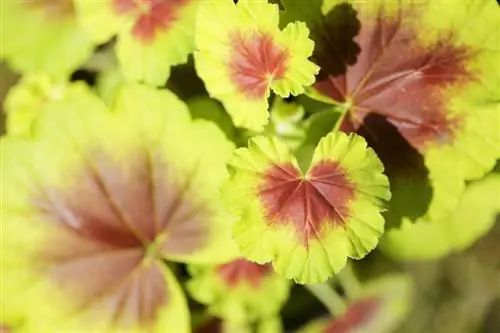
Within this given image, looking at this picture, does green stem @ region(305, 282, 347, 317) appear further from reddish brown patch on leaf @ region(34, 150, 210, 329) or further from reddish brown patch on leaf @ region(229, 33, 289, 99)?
reddish brown patch on leaf @ region(229, 33, 289, 99)

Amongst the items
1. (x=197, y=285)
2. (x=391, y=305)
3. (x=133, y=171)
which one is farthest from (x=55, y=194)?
(x=391, y=305)

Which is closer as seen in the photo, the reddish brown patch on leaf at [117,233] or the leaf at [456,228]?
the reddish brown patch on leaf at [117,233]

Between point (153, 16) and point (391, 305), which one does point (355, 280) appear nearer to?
point (391, 305)

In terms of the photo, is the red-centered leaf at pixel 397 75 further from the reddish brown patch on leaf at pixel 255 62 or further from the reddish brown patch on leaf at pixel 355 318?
the reddish brown patch on leaf at pixel 355 318

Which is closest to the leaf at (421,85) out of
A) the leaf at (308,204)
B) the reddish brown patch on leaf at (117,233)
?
the leaf at (308,204)

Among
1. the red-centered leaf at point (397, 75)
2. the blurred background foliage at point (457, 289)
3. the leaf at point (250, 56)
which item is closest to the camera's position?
the leaf at point (250, 56)

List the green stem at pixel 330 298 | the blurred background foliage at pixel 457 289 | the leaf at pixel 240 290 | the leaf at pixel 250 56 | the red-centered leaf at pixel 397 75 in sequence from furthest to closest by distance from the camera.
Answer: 1. the blurred background foliage at pixel 457 289
2. the green stem at pixel 330 298
3. the leaf at pixel 240 290
4. the red-centered leaf at pixel 397 75
5. the leaf at pixel 250 56

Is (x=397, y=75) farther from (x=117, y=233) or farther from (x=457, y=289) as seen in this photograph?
(x=457, y=289)

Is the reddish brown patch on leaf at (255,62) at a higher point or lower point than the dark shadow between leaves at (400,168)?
higher
